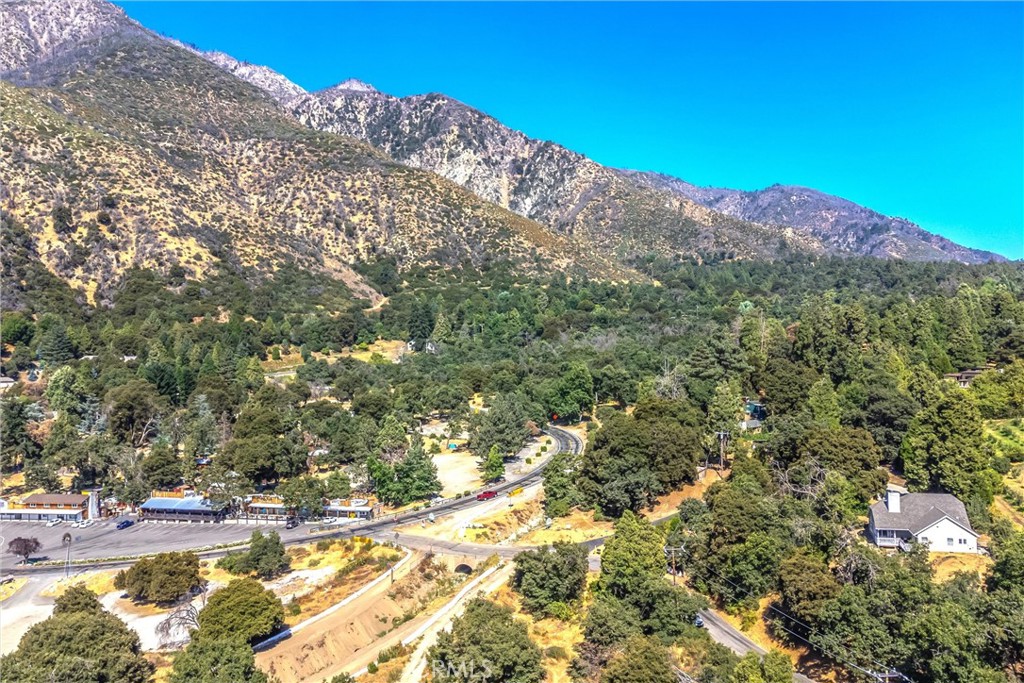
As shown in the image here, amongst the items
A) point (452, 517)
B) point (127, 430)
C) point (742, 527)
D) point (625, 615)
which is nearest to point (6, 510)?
point (127, 430)

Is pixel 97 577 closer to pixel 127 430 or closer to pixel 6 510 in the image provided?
pixel 6 510

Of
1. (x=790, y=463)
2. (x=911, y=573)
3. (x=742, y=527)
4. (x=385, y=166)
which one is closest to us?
(x=911, y=573)

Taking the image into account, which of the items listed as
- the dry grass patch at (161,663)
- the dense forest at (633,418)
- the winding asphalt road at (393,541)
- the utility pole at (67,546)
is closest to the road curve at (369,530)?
the winding asphalt road at (393,541)

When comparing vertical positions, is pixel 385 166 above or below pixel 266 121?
below

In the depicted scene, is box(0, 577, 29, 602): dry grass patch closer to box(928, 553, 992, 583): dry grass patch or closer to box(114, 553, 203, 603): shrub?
box(114, 553, 203, 603): shrub

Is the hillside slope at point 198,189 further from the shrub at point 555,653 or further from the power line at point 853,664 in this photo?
the power line at point 853,664

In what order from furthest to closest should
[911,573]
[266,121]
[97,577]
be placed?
[266,121] → [97,577] → [911,573]

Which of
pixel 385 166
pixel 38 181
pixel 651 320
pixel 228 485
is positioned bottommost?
pixel 228 485

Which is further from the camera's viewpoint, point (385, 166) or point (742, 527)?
point (385, 166)

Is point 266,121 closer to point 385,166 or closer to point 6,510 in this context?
point 385,166
